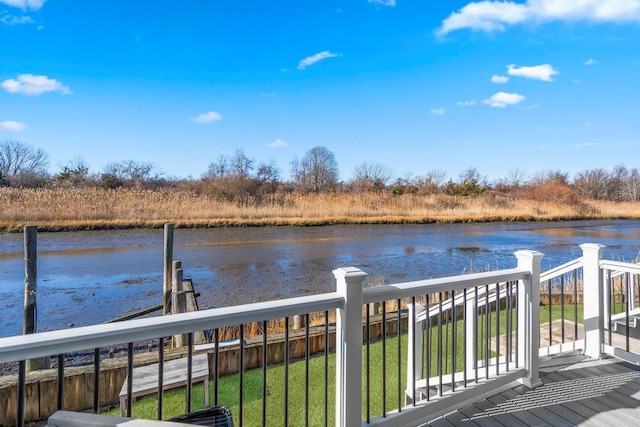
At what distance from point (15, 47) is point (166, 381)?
13.6 m

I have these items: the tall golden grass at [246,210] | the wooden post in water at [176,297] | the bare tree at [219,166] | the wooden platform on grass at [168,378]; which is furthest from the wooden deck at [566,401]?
the bare tree at [219,166]

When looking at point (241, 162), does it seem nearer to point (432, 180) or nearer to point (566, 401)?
point (432, 180)

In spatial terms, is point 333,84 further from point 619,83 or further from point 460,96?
point 619,83

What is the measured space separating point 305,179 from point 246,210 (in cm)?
1720

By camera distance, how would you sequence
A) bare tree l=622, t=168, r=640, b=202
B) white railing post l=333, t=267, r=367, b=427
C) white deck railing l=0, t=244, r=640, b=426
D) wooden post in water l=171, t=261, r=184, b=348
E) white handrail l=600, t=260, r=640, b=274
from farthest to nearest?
1. bare tree l=622, t=168, r=640, b=202
2. wooden post in water l=171, t=261, r=184, b=348
3. white handrail l=600, t=260, r=640, b=274
4. white railing post l=333, t=267, r=367, b=427
5. white deck railing l=0, t=244, r=640, b=426

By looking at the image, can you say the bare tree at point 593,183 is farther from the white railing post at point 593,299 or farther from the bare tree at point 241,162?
the white railing post at point 593,299

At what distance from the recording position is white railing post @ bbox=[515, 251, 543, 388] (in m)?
2.71

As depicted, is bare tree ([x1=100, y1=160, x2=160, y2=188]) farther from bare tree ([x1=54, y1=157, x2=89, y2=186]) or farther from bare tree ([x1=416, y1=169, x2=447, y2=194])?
bare tree ([x1=416, y1=169, x2=447, y2=194])

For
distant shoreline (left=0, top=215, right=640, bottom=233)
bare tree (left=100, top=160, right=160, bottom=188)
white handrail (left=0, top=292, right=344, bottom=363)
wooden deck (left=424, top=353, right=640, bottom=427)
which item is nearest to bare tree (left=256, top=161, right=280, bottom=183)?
bare tree (left=100, top=160, right=160, bottom=188)

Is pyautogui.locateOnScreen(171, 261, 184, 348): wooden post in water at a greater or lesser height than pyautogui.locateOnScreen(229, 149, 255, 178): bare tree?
lesser

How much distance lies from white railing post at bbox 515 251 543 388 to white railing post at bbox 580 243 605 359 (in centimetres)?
102

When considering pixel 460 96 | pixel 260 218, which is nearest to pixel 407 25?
pixel 460 96

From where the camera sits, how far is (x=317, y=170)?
3912cm

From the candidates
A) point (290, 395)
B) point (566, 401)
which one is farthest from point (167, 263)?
point (566, 401)
